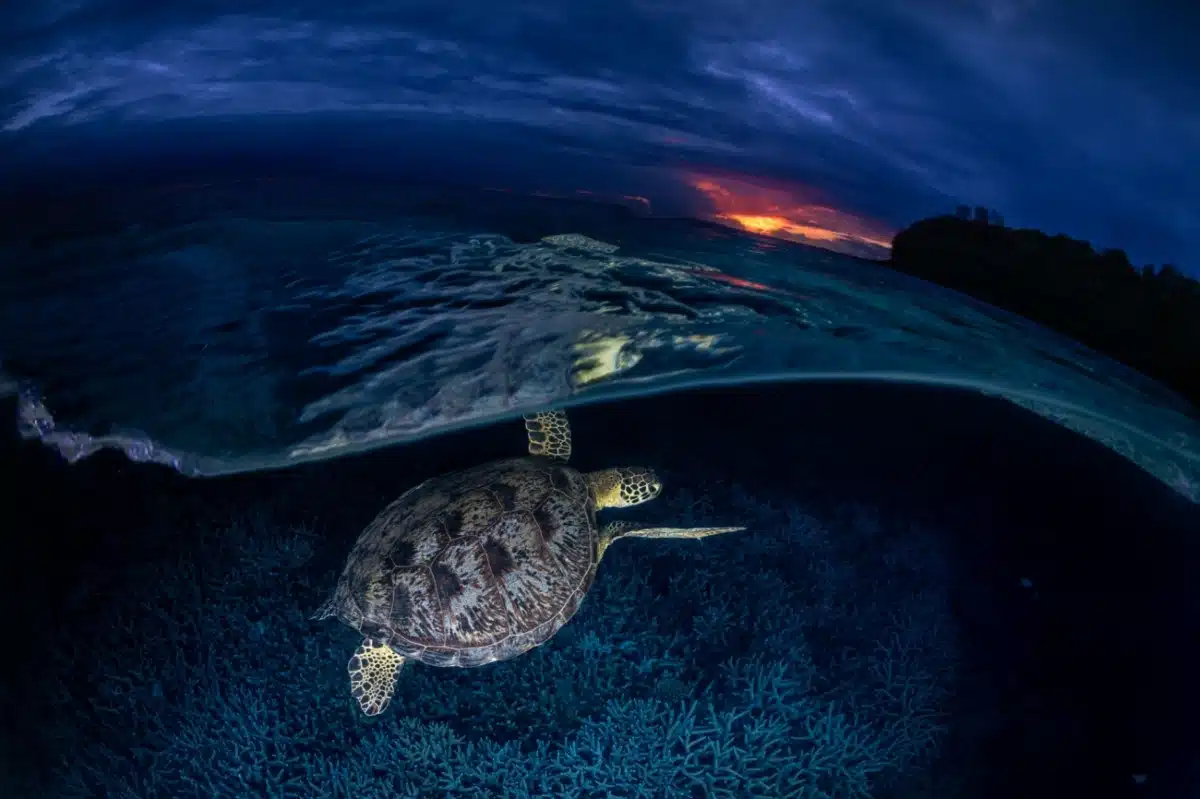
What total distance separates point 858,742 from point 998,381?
Answer: 183 inches

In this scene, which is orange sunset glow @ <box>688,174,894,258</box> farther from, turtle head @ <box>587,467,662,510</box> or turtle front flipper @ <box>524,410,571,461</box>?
turtle front flipper @ <box>524,410,571,461</box>

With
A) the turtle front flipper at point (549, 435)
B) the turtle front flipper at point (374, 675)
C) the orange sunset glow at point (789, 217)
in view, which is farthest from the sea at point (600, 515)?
the turtle front flipper at point (374, 675)

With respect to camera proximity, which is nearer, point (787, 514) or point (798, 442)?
point (787, 514)

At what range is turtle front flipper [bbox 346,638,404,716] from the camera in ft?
21.0

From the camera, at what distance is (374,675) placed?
6.44 metres

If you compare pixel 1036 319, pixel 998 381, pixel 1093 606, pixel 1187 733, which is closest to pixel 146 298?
pixel 1036 319

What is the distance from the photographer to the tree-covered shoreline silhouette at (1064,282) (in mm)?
3713

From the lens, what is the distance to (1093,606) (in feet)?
31.2

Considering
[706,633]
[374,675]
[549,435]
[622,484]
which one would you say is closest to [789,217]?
[622,484]

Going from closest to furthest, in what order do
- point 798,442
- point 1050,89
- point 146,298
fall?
1. point 1050,89
2. point 146,298
3. point 798,442

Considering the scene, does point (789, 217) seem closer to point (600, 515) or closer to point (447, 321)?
point (447, 321)

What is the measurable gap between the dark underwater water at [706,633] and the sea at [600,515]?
0.16ft

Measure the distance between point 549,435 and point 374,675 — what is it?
11.1 ft

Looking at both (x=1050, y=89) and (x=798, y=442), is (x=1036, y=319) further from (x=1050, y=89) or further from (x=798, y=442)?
(x=798, y=442)
